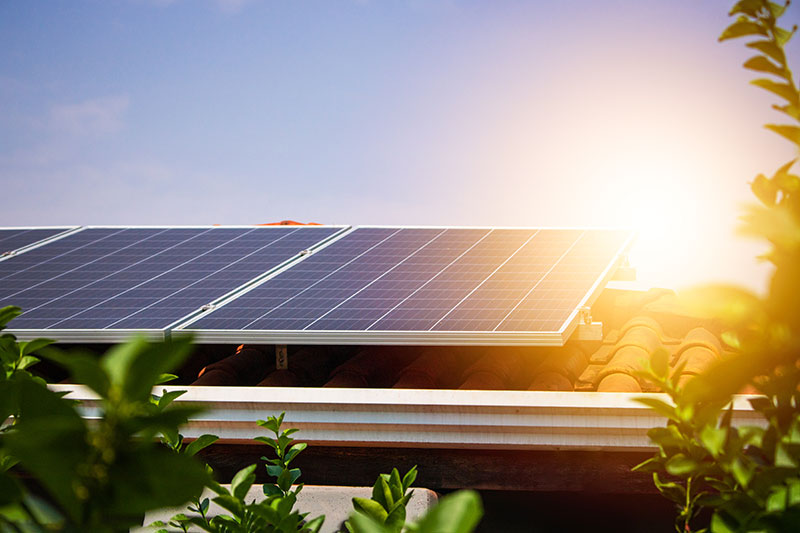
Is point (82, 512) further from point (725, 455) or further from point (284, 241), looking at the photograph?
point (284, 241)

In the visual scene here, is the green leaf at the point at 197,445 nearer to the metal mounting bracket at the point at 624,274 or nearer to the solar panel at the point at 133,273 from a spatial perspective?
the solar panel at the point at 133,273

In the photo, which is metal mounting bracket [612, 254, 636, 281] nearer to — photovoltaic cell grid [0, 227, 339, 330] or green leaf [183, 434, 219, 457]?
photovoltaic cell grid [0, 227, 339, 330]

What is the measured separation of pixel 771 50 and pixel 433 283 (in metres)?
6.47

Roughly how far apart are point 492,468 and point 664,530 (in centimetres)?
136

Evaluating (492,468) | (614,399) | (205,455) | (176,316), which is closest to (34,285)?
(176,316)

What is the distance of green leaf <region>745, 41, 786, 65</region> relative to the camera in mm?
1231

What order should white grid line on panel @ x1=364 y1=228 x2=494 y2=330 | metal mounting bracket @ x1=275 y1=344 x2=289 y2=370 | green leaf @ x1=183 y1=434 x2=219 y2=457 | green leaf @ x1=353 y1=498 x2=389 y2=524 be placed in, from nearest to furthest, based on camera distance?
green leaf @ x1=353 y1=498 x2=389 y2=524, green leaf @ x1=183 y1=434 x2=219 y2=457, white grid line on panel @ x1=364 y1=228 x2=494 y2=330, metal mounting bracket @ x1=275 y1=344 x2=289 y2=370

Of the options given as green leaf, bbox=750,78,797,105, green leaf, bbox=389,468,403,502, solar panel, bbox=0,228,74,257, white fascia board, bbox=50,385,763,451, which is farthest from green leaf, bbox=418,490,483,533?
solar panel, bbox=0,228,74,257

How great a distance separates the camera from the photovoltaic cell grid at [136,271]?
23.3 ft

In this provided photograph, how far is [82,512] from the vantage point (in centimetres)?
84

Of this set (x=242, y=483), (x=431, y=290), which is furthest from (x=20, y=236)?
(x=242, y=483)

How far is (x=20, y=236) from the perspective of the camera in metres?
10.7

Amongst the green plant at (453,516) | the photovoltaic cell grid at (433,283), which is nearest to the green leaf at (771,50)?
the green plant at (453,516)

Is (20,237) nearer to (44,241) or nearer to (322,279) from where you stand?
(44,241)
